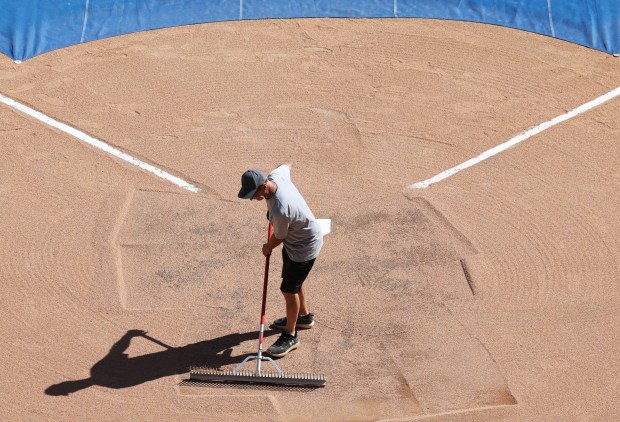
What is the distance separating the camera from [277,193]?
812 centimetres

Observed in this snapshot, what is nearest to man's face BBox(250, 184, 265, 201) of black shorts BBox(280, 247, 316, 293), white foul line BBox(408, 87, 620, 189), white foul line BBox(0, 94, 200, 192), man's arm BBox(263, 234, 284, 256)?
man's arm BBox(263, 234, 284, 256)

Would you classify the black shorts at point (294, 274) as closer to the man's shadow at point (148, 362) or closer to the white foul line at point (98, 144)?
the man's shadow at point (148, 362)

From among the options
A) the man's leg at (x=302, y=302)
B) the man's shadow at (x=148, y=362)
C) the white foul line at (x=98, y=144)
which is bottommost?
the man's shadow at (x=148, y=362)

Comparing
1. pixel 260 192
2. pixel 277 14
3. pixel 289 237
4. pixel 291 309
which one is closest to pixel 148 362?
pixel 291 309

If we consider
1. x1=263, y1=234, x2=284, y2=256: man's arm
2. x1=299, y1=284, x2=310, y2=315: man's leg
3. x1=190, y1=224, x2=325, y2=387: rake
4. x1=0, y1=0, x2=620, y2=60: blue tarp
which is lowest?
x1=190, y1=224, x2=325, y2=387: rake

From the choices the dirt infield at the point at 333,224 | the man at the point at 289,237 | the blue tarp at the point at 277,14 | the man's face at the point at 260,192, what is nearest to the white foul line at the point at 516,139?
the dirt infield at the point at 333,224

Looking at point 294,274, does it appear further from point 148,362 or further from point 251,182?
point 148,362

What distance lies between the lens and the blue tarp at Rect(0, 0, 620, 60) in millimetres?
13672

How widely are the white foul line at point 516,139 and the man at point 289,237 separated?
267cm

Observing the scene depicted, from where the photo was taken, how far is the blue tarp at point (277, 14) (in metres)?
13.7

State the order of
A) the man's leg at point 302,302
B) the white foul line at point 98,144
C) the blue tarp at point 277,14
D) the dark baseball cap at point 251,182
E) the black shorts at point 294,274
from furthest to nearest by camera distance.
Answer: the blue tarp at point 277,14
the white foul line at point 98,144
the man's leg at point 302,302
the black shorts at point 294,274
the dark baseball cap at point 251,182

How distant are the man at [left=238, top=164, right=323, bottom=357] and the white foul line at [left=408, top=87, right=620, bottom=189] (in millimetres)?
2673

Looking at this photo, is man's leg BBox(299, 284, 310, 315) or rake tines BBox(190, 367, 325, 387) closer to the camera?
rake tines BBox(190, 367, 325, 387)

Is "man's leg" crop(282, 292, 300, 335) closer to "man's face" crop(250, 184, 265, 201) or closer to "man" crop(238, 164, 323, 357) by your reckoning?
"man" crop(238, 164, 323, 357)
